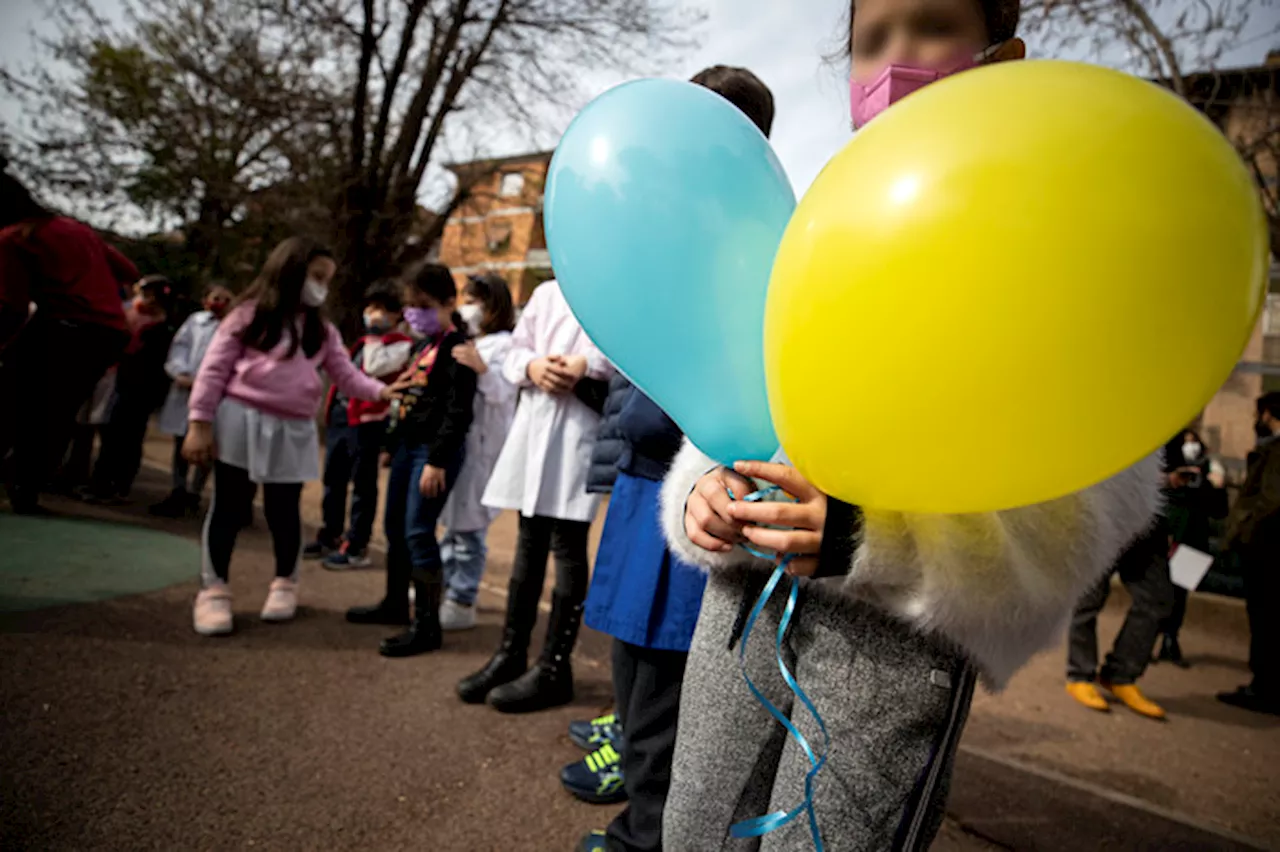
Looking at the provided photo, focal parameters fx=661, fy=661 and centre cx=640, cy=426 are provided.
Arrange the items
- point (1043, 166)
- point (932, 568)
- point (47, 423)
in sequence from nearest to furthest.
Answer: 1. point (1043, 166)
2. point (932, 568)
3. point (47, 423)

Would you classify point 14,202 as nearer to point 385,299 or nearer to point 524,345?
point 385,299

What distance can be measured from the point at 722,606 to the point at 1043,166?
2.55ft

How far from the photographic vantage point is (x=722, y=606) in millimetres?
1113

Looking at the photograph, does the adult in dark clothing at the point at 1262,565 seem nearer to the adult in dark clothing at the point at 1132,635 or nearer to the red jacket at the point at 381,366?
the adult in dark clothing at the point at 1132,635

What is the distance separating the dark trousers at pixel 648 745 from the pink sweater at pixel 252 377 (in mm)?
2156

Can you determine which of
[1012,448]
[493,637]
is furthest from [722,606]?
[493,637]

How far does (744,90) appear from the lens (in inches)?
62.9

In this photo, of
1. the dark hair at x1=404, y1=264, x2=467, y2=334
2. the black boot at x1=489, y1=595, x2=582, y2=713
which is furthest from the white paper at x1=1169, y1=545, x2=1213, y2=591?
the dark hair at x1=404, y1=264, x2=467, y2=334

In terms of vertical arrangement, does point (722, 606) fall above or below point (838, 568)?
below

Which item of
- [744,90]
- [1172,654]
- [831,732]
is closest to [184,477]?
[744,90]

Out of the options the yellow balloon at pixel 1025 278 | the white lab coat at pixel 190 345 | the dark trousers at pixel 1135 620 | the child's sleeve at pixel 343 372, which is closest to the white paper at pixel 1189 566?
the dark trousers at pixel 1135 620

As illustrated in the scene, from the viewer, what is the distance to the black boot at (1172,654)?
4676 mm

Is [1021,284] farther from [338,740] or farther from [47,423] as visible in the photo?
[47,423]

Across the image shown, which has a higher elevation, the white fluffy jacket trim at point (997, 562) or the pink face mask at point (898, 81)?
the pink face mask at point (898, 81)
